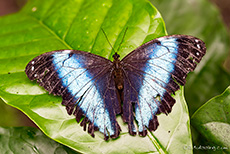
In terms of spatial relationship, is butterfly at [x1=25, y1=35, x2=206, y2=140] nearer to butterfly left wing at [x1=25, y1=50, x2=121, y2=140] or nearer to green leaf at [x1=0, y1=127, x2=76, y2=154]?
butterfly left wing at [x1=25, y1=50, x2=121, y2=140]

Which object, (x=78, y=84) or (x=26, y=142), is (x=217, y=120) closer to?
(x=78, y=84)

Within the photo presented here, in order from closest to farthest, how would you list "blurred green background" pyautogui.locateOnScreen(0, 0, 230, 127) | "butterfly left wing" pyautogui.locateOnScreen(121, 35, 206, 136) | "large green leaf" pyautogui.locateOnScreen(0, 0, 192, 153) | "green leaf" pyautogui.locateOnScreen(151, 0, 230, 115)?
"large green leaf" pyautogui.locateOnScreen(0, 0, 192, 153) → "butterfly left wing" pyautogui.locateOnScreen(121, 35, 206, 136) → "green leaf" pyautogui.locateOnScreen(151, 0, 230, 115) → "blurred green background" pyautogui.locateOnScreen(0, 0, 230, 127)

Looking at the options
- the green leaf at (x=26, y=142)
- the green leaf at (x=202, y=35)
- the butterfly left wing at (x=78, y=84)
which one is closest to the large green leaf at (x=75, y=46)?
the butterfly left wing at (x=78, y=84)

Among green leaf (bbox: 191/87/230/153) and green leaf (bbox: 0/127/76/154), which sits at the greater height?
green leaf (bbox: 191/87/230/153)

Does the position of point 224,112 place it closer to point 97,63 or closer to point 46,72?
point 97,63

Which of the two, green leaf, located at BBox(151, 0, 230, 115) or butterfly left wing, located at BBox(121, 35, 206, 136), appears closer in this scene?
Result: butterfly left wing, located at BBox(121, 35, 206, 136)

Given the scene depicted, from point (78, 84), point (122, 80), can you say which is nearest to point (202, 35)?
point (122, 80)

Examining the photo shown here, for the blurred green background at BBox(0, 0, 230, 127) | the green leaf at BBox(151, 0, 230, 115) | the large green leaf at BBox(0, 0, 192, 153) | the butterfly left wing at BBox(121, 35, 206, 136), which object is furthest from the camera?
the blurred green background at BBox(0, 0, 230, 127)

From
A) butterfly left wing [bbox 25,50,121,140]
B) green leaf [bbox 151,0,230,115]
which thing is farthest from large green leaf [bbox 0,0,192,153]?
green leaf [bbox 151,0,230,115]
